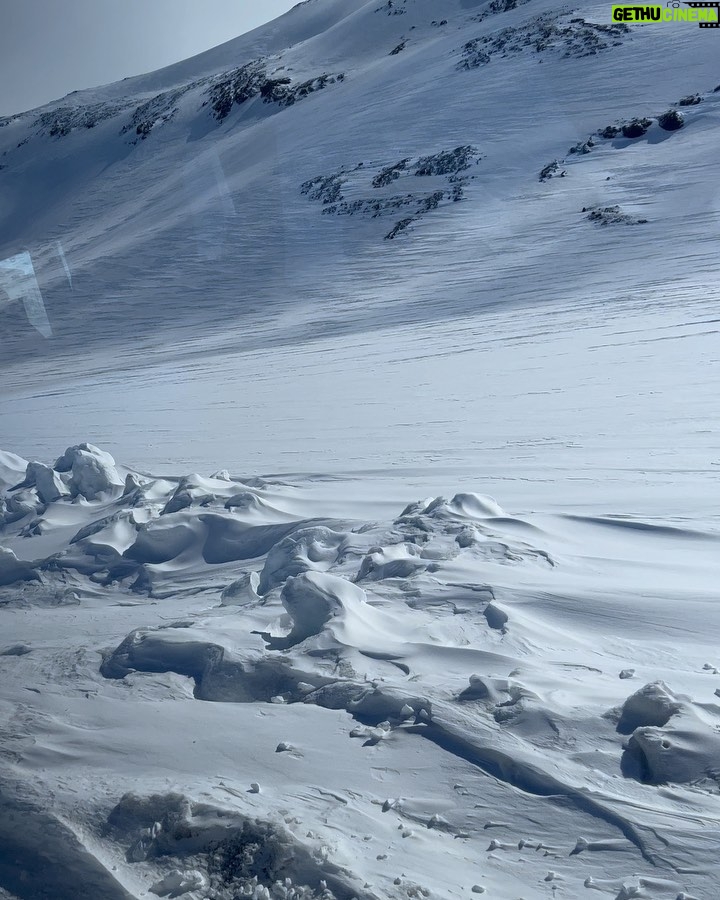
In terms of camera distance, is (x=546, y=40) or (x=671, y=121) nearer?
(x=671, y=121)

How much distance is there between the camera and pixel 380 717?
2.52 metres

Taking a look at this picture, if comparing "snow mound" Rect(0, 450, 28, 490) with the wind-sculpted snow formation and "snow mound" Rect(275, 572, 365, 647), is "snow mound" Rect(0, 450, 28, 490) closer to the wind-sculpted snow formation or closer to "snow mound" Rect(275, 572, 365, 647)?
the wind-sculpted snow formation

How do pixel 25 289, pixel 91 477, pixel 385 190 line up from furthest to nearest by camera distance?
pixel 25 289 → pixel 385 190 → pixel 91 477

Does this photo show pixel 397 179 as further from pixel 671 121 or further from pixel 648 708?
pixel 648 708

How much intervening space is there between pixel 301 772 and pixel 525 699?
2.25 ft

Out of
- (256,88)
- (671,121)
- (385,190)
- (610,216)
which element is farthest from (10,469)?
(256,88)

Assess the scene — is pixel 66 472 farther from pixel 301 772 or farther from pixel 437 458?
pixel 301 772

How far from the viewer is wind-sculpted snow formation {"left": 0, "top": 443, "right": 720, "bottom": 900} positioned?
6.39 ft

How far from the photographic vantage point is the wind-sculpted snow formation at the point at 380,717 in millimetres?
1948

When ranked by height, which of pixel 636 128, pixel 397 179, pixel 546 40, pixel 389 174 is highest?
pixel 546 40

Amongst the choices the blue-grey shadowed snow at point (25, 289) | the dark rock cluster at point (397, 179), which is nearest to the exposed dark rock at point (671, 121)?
the dark rock cluster at point (397, 179)

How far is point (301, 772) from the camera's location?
229 cm

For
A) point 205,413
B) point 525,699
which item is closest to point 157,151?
point 205,413

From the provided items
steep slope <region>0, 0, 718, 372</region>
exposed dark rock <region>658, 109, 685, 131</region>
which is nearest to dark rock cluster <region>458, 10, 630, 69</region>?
steep slope <region>0, 0, 718, 372</region>
